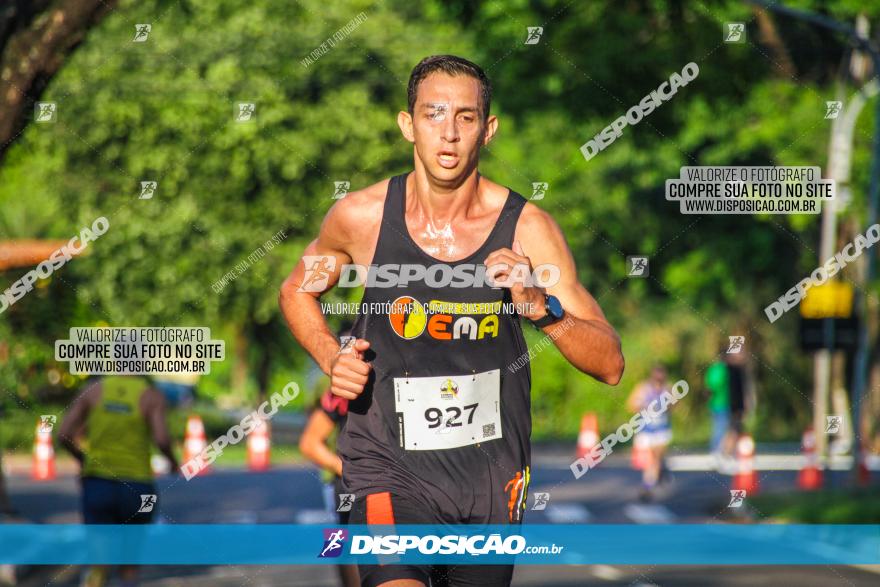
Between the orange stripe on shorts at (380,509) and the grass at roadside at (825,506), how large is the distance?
883cm

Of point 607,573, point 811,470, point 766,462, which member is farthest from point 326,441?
point 766,462

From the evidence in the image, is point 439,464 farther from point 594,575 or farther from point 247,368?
point 247,368

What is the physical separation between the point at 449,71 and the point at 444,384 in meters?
1.05

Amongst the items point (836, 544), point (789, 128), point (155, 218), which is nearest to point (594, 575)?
point (836, 544)

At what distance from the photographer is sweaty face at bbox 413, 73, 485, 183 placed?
5242 mm

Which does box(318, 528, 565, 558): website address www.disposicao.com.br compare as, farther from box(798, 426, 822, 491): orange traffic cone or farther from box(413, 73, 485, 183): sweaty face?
box(798, 426, 822, 491): orange traffic cone

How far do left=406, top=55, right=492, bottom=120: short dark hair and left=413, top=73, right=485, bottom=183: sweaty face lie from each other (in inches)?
0.8

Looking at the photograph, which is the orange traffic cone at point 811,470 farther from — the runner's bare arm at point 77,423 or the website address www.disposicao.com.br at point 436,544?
the website address www.disposicao.com.br at point 436,544

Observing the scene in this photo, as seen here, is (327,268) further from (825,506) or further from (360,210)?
(825,506)

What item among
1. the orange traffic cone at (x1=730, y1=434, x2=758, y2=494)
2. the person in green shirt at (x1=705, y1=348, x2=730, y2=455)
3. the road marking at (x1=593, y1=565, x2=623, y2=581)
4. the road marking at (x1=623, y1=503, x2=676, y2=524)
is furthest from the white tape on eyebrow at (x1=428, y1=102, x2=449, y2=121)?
the person in green shirt at (x1=705, y1=348, x2=730, y2=455)

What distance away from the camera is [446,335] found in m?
5.24

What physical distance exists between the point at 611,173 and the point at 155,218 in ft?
22.1

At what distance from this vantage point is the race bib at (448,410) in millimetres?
5090

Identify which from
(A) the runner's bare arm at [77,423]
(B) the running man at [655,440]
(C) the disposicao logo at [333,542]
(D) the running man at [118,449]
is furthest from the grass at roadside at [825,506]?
(C) the disposicao logo at [333,542]
